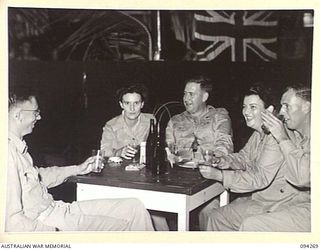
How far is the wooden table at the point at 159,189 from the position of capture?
2.66 ft

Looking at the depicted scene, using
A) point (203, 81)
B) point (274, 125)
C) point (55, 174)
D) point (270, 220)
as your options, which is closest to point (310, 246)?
point (270, 220)

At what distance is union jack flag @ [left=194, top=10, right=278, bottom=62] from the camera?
814 millimetres

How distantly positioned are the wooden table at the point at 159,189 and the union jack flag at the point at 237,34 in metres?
0.19

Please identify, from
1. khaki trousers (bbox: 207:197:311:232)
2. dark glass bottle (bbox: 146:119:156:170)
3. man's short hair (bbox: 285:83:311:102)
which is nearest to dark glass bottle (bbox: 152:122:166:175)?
dark glass bottle (bbox: 146:119:156:170)

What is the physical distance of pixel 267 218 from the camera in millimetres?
816

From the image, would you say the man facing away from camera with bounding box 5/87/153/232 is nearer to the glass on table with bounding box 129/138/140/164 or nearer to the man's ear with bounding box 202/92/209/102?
the glass on table with bounding box 129/138/140/164

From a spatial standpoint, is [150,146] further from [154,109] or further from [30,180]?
[30,180]

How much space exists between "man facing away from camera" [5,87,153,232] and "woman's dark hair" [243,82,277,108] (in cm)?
24

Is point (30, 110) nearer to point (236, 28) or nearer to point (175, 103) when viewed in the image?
point (175, 103)

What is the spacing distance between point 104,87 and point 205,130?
169mm

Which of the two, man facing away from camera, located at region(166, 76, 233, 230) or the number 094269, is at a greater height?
man facing away from camera, located at region(166, 76, 233, 230)

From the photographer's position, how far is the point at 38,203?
816 millimetres

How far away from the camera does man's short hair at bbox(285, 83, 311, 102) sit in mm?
815

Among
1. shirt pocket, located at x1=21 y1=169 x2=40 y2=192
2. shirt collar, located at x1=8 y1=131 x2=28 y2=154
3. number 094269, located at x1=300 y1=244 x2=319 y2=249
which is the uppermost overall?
shirt collar, located at x1=8 y1=131 x2=28 y2=154
